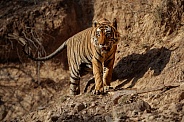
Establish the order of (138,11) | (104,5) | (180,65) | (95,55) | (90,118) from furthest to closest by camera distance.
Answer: (104,5)
(138,11)
(95,55)
(180,65)
(90,118)

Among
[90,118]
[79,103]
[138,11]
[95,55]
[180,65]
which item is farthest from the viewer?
[138,11]

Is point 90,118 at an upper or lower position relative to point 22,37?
lower

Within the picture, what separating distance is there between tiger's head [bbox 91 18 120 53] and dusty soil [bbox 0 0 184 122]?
73cm

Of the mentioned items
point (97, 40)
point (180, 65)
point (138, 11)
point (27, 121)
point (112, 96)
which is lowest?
point (27, 121)

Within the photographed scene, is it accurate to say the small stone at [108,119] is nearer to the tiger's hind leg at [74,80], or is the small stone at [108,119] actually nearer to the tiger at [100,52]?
the tiger at [100,52]

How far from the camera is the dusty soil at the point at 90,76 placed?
18.2 feet

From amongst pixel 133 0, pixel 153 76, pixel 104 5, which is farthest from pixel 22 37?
pixel 153 76

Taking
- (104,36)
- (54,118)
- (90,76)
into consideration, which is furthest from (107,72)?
(90,76)

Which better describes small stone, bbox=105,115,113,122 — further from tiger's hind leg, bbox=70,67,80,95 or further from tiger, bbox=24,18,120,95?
tiger's hind leg, bbox=70,67,80,95

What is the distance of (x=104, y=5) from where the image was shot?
1002 cm

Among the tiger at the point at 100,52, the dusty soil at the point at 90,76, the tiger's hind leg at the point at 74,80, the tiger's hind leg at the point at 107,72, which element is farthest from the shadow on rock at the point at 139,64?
the tiger's hind leg at the point at 74,80

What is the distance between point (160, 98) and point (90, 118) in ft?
3.22

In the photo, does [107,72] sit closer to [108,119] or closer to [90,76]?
[108,119]

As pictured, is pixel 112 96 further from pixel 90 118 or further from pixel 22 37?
pixel 22 37
